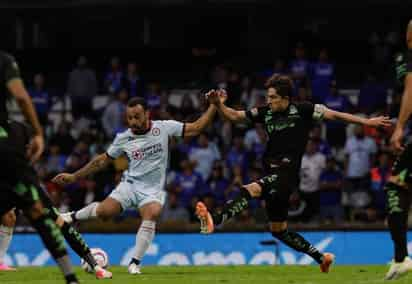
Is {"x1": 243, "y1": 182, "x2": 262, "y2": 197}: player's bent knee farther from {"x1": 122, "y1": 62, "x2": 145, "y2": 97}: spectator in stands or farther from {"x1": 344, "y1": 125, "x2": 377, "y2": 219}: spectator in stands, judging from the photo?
{"x1": 122, "y1": 62, "x2": 145, "y2": 97}: spectator in stands

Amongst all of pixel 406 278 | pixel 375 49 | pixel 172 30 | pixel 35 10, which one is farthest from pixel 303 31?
pixel 406 278

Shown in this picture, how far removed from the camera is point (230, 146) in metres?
27.2

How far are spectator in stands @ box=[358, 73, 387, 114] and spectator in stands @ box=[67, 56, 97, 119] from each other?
6.26m

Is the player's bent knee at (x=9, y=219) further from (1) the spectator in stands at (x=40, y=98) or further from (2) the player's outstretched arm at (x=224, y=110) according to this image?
(1) the spectator in stands at (x=40, y=98)

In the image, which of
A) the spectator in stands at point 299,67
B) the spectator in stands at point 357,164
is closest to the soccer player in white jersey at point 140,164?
the spectator in stands at point 357,164

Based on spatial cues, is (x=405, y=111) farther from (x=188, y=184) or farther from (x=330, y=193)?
(x=188, y=184)

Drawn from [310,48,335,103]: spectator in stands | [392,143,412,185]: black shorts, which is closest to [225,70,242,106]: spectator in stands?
[310,48,335,103]: spectator in stands

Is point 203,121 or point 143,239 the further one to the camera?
point 203,121

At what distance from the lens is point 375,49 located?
31.4 meters

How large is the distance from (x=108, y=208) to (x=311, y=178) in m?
9.46

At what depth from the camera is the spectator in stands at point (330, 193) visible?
24891 millimetres

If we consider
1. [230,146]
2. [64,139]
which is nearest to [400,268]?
[230,146]

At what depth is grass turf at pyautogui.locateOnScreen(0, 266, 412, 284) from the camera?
44.6ft

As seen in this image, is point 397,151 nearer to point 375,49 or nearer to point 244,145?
point 244,145
